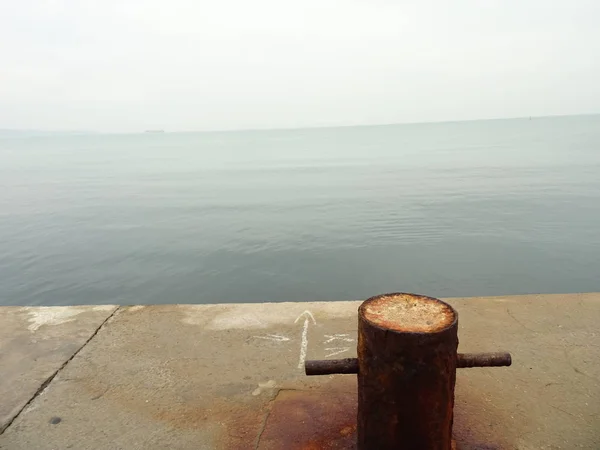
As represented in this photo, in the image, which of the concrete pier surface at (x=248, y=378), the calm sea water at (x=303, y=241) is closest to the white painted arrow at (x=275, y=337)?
the concrete pier surface at (x=248, y=378)

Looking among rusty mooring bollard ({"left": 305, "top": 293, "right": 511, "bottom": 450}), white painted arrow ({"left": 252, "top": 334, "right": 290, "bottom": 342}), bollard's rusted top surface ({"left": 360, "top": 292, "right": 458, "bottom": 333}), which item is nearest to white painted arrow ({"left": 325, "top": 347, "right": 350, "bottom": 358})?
white painted arrow ({"left": 252, "top": 334, "right": 290, "bottom": 342})

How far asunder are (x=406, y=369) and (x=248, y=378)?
172 centimetres

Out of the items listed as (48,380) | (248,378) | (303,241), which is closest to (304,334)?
(248,378)

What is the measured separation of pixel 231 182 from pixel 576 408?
3224 centimetres

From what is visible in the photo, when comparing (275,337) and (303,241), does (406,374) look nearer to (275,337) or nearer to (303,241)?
(275,337)

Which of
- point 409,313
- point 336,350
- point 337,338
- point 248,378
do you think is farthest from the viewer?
point 337,338

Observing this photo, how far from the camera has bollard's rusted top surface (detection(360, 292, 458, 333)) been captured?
6.63 feet

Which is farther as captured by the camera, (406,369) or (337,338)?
(337,338)

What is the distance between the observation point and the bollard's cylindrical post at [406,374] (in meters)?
2.00

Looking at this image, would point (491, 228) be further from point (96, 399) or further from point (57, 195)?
point (57, 195)

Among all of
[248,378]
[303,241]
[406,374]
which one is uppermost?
[406,374]

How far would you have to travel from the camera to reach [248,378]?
3.37 metres

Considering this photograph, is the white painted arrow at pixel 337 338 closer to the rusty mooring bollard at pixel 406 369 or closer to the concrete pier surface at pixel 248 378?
the concrete pier surface at pixel 248 378

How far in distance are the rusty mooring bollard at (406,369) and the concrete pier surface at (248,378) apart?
21.9 inches
